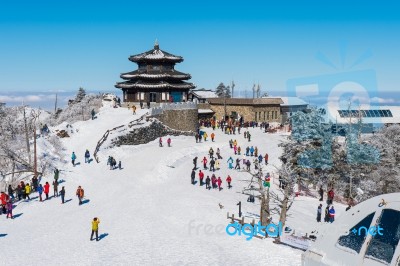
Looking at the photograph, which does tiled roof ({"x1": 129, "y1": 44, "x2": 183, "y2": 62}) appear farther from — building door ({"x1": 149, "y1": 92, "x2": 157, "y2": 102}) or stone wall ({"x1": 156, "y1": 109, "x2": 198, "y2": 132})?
stone wall ({"x1": 156, "y1": 109, "x2": 198, "y2": 132})

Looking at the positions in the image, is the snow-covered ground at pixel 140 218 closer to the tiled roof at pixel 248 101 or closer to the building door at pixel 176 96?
the building door at pixel 176 96

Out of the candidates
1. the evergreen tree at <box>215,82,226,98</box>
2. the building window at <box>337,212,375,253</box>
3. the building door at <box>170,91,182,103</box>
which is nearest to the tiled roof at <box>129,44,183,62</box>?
the building door at <box>170,91,182,103</box>

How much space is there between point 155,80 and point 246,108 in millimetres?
17684

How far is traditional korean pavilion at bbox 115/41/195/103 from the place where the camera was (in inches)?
1964

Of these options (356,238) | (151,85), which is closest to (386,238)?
(356,238)

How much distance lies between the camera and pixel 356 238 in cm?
433

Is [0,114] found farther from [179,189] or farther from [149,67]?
[179,189]

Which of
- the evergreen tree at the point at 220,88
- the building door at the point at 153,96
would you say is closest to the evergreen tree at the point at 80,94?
the evergreen tree at the point at 220,88

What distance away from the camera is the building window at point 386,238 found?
4.09 meters

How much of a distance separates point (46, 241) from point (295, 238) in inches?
451

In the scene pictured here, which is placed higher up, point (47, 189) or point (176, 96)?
point (176, 96)

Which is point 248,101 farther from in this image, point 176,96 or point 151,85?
point 151,85

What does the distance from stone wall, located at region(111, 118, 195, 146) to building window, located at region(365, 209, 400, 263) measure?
1316 inches

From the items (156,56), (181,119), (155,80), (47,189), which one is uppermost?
(156,56)
